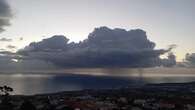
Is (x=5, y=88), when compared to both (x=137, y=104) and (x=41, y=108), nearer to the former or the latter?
(x=41, y=108)

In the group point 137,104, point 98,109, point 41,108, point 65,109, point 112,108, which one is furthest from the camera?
point 137,104

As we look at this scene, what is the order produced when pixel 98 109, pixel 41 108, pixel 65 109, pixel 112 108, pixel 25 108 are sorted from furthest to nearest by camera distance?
pixel 112 108
pixel 98 109
pixel 41 108
pixel 65 109
pixel 25 108

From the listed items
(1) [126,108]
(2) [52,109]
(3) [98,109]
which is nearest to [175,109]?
(1) [126,108]

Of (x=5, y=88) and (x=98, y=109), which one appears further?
(x=98, y=109)

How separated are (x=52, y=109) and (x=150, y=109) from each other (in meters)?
50.5

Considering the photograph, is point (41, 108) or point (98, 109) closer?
point (41, 108)

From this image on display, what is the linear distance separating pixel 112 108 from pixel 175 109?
95.5ft

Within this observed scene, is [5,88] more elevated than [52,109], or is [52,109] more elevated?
[5,88]

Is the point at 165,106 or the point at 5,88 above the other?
the point at 5,88

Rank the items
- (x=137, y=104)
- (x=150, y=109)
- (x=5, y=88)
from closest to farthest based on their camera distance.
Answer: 1. (x=5, y=88)
2. (x=150, y=109)
3. (x=137, y=104)

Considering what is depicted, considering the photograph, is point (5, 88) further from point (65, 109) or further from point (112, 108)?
point (112, 108)

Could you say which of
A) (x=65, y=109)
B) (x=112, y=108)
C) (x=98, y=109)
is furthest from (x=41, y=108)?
(x=112, y=108)

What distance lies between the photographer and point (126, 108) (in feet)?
516

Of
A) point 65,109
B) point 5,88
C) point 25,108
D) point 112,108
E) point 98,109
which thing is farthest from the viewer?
point 112,108
